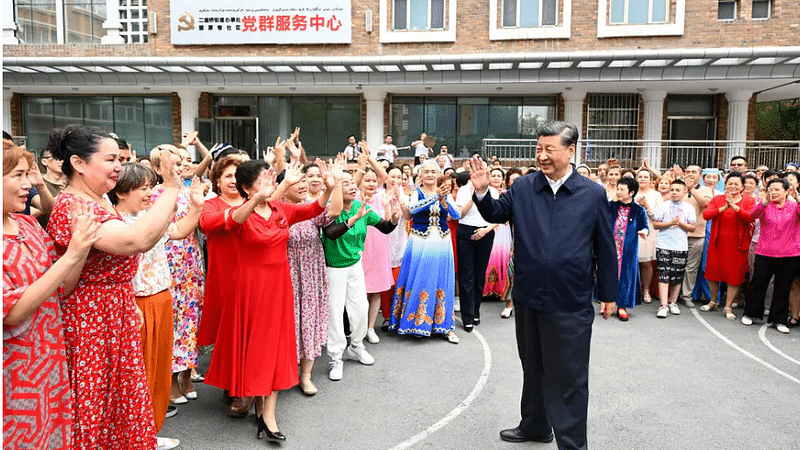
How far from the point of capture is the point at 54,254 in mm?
2600

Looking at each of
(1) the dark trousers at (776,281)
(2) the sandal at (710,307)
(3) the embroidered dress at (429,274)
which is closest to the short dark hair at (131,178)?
(3) the embroidered dress at (429,274)

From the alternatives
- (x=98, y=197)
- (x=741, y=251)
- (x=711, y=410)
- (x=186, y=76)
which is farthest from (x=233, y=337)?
(x=186, y=76)

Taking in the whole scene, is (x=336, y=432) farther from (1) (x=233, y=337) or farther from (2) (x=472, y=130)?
(2) (x=472, y=130)

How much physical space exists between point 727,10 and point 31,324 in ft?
67.8

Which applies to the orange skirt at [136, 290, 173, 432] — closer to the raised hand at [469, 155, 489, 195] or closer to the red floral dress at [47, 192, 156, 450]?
the red floral dress at [47, 192, 156, 450]

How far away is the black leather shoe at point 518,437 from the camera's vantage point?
4.05 meters

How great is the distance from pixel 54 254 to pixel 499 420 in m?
3.24

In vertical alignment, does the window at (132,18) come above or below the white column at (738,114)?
above

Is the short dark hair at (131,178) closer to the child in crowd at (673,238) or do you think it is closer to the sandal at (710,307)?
the child in crowd at (673,238)

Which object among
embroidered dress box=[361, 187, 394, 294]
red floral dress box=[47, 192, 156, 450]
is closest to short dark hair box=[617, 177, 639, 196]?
embroidered dress box=[361, 187, 394, 294]

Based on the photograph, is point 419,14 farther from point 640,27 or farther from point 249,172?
point 249,172

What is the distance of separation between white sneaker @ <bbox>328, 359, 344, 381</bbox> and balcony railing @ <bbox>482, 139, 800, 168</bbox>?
13.8 meters

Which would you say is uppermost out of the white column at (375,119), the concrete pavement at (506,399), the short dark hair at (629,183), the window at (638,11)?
the window at (638,11)

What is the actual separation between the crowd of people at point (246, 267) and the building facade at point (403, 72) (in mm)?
9063
